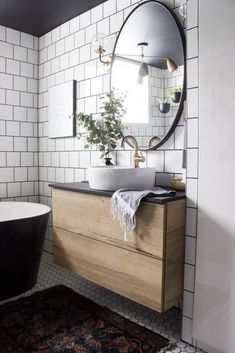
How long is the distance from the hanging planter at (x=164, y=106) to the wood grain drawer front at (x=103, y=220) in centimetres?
71

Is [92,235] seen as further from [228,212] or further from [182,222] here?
[228,212]

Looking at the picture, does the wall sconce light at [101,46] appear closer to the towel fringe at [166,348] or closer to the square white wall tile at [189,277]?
the square white wall tile at [189,277]

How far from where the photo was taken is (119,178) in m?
1.77

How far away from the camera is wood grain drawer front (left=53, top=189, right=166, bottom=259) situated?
154cm

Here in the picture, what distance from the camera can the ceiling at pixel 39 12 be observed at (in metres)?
2.45


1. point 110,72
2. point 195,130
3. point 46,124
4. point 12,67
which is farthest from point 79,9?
point 195,130

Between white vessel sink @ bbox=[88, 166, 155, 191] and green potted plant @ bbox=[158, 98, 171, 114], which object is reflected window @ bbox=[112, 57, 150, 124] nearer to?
green potted plant @ bbox=[158, 98, 171, 114]

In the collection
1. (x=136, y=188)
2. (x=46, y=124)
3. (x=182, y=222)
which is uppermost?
(x=46, y=124)

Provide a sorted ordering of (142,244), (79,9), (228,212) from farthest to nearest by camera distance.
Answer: (79,9), (142,244), (228,212)

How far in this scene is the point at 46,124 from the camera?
10.3ft

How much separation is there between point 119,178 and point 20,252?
3.09ft

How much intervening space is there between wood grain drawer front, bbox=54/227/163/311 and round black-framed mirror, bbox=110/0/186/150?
0.78 meters

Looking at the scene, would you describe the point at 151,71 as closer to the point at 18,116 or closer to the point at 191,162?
the point at 191,162

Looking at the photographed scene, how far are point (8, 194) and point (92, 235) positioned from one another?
154 cm
